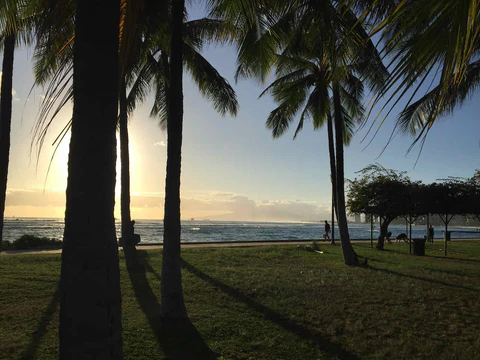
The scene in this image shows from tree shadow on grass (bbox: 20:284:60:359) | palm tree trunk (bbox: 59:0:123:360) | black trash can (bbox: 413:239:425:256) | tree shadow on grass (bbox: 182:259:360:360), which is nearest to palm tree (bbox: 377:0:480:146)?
palm tree trunk (bbox: 59:0:123:360)

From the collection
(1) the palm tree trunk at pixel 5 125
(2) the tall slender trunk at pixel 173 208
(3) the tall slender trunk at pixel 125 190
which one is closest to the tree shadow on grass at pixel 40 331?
(2) the tall slender trunk at pixel 173 208

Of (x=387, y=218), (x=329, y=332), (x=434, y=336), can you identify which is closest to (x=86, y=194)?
(x=329, y=332)

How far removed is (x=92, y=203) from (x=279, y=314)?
617 cm

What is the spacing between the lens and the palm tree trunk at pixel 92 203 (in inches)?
112

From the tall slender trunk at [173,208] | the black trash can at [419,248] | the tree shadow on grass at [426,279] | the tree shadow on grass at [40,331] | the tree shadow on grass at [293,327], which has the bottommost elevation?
the tree shadow on grass at [293,327]

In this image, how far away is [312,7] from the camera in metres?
5.12

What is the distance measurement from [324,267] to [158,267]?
251 inches

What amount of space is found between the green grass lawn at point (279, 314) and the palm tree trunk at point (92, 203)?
3.26m

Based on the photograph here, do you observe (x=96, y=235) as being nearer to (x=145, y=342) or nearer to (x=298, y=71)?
(x=145, y=342)

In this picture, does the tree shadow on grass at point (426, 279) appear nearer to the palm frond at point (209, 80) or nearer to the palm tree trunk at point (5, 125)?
the palm frond at point (209, 80)

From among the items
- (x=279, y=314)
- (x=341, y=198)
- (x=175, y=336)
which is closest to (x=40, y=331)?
(x=175, y=336)

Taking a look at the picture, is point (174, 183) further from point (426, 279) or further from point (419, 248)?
point (419, 248)

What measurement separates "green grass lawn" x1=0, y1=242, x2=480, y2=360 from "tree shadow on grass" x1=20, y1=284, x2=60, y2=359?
0.06ft

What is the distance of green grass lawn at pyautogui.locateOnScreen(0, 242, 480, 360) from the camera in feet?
20.3
